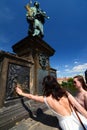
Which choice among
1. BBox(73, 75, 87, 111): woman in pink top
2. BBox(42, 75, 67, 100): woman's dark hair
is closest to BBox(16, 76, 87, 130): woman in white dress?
BBox(42, 75, 67, 100): woman's dark hair

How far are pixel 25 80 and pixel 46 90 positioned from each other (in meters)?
3.38

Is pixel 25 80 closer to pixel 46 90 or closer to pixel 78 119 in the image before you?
pixel 46 90

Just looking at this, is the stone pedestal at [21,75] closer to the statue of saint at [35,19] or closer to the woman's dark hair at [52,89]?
the statue of saint at [35,19]

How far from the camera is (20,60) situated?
520 cm

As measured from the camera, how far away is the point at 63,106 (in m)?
1.95

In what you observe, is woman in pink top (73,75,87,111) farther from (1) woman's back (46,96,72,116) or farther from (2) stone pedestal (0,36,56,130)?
(2) stone pedestal (0,36,56,130)

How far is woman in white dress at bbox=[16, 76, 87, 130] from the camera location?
1.86 m

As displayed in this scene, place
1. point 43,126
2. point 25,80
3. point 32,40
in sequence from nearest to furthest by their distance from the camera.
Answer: point 43,126 → point 25,80 → point 32,40

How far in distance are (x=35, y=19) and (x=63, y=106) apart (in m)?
6.64

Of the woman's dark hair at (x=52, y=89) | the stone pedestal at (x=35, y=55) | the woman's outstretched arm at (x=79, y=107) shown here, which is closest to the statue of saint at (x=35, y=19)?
the stone pedestal at (x=35, y=55)

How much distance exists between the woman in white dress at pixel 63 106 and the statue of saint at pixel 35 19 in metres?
5.67

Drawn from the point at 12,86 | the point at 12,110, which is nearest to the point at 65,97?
the point at 12,110

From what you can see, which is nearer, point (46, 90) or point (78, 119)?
point (78, 119)

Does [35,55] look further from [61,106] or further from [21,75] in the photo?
[61,106]
